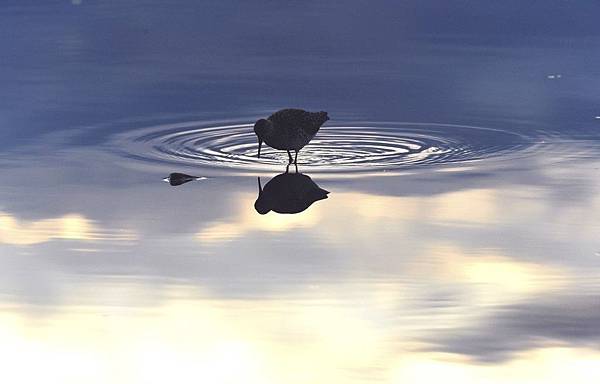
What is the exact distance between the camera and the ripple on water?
10672 millimetres

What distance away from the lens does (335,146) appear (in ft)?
37.1

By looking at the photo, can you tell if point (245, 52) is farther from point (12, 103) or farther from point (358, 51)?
point (12, 103)

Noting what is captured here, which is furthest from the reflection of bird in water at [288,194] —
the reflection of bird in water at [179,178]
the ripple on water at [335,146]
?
the reflection of bird in water at [179,178]

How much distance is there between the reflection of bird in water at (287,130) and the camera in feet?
34.2

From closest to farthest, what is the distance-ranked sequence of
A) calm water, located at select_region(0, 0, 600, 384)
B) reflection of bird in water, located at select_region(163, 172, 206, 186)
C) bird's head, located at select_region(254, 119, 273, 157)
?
calm water, located at select_region(0, 0, 600, 384)
reflection of bird in water, located at select_region(163, 172, 206, 186)
bird's head, located at select_region(254, 119, 273, 157)

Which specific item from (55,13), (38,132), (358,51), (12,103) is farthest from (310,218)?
(55,13)

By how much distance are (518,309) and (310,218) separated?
2.12 meters

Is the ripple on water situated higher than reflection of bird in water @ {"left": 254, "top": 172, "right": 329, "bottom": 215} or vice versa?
the ripple on water

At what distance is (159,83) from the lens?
14.2m

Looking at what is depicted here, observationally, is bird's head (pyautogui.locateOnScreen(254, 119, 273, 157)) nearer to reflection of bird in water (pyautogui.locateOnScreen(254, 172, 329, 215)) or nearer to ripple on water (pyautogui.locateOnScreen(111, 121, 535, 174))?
ripple on water (pyautogui.locateOnScreen(111, 121, 535, 174))

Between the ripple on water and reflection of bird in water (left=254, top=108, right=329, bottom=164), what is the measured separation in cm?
17

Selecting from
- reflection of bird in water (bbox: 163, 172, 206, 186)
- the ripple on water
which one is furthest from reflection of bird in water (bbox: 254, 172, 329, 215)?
reflection of bird in water (bbox: 163, 172, 206, 186)

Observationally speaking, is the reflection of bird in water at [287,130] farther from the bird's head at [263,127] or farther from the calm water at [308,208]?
the calm water at [308,208]

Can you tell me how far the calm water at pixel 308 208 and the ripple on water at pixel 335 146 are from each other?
0.04 meters
